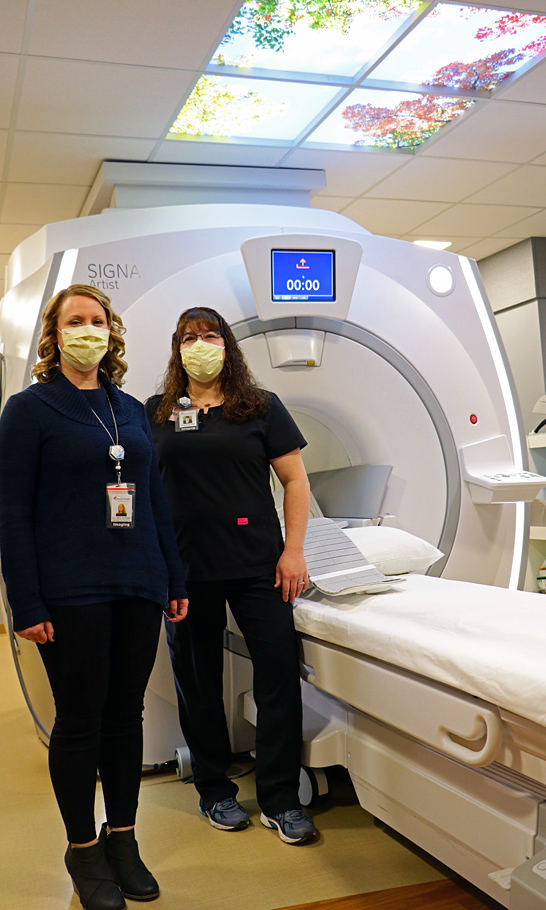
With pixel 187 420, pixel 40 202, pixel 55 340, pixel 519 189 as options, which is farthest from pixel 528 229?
pixel 55 340

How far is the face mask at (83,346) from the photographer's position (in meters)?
1.55

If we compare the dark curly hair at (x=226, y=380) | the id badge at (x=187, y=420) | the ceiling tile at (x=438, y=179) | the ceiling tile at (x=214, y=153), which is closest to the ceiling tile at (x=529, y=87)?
the ceiling tile at (x=438, y=179)

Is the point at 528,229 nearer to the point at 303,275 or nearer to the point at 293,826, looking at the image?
the point at 303,275

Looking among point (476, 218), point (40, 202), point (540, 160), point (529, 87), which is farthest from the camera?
point (476, 218)

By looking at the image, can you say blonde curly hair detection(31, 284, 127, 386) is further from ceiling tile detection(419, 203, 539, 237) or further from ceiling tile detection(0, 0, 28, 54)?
ceiling tile detection(419, 203, 539, 237)

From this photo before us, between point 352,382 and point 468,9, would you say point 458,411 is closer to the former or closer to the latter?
point 352,382

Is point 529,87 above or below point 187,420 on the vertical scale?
above

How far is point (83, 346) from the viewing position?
5.09 ft

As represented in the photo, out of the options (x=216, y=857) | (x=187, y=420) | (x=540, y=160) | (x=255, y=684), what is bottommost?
(x=216, y=857)

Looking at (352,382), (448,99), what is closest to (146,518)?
(352,382)

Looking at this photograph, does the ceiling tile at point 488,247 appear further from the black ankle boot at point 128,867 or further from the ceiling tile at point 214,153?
the black ankle boot at point 128,867

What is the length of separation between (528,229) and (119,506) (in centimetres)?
383

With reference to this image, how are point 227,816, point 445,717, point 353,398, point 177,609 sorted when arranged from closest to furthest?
point 445,717 < point 177,609 < point 227,816 < point 353,398

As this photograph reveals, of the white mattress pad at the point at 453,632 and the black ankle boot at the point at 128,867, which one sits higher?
the white mattress pad at the point at 453,632
